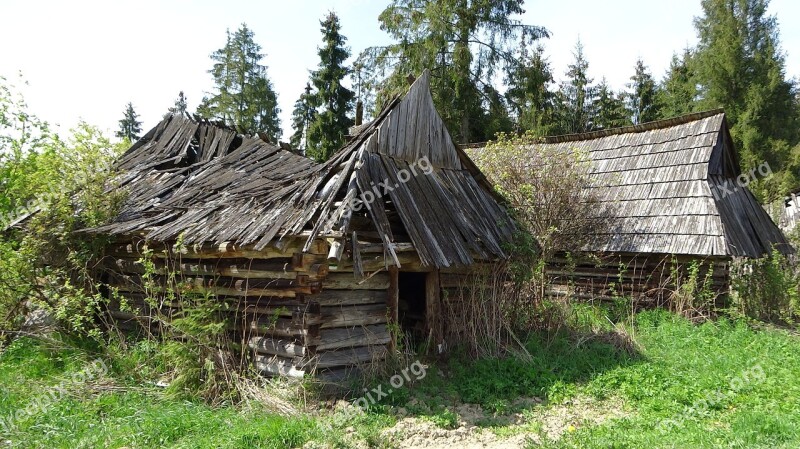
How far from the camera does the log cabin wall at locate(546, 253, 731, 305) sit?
35.1ft

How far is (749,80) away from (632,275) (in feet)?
54.0

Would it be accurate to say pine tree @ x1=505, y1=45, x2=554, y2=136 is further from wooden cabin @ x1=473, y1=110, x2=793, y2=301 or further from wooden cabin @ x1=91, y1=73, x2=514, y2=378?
wooden cabin @ x1=91, y1=73, x2=514, y2=378

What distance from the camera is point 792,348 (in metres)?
8.15

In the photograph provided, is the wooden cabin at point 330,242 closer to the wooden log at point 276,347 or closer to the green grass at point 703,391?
the wooden log at point 276,347

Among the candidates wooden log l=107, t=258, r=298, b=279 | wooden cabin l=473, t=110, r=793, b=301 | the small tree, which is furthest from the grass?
the small tree

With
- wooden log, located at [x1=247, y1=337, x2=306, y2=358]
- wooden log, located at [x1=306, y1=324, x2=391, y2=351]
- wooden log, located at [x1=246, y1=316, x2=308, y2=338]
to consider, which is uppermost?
wooden log, located at [x1=246, y1=316, x2=308, y2=338]

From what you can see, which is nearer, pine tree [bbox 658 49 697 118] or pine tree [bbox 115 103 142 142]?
pine tree [bbox 658 49 697 118]

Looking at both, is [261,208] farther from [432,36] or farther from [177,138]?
[432,36]

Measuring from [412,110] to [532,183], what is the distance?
183 inches

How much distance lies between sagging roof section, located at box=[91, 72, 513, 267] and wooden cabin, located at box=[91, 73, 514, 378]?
27mm

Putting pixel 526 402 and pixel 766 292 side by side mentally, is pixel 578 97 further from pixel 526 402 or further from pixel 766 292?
pixel 526 402

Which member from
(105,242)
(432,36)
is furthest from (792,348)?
(432,36)

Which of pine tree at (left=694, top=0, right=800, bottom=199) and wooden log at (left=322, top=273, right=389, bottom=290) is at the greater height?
pine tree at (left=694, top=0, right=800, bottom=199)

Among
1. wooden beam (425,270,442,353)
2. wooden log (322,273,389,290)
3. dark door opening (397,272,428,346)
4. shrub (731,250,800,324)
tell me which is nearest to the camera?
wooden log (322,273,389,290)
